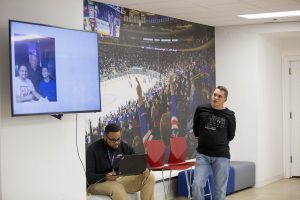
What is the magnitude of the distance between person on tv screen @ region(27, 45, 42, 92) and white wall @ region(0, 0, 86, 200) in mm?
211

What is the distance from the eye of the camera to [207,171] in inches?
253

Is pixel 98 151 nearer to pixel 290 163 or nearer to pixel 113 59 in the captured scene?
pixel 113 59

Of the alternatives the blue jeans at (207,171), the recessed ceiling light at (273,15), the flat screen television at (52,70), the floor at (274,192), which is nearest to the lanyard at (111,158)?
the flat screen television at (52,70)

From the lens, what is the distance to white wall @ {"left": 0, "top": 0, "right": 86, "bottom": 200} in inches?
193

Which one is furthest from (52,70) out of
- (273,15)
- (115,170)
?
(273,15)

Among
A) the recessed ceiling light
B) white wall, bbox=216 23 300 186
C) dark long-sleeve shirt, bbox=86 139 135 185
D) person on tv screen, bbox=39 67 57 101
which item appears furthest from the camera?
white wall, bbox=216 23 300 186

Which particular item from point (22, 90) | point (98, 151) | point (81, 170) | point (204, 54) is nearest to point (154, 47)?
point (204, 54)

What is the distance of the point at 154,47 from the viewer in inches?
323

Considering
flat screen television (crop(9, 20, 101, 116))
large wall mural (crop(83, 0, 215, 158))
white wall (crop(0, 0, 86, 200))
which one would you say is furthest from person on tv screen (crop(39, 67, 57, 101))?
large wall mural (crop(83, 0, 215, 158))

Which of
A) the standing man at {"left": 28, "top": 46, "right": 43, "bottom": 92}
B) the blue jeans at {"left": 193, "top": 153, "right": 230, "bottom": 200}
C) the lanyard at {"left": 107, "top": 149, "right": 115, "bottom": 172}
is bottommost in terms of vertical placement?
the blue jeans at {"left": 193, "top": 153, "right": 230, "bottom": 200}

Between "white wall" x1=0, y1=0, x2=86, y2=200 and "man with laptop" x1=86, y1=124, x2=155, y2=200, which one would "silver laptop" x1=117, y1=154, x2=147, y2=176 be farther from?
"white wall" x1=0, y1=0, x2=86, y2=200

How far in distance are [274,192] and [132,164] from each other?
360 centimetres

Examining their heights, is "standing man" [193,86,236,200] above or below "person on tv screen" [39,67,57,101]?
below

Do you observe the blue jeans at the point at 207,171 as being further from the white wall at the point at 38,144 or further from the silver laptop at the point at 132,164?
the white wall at the point at 38,144
